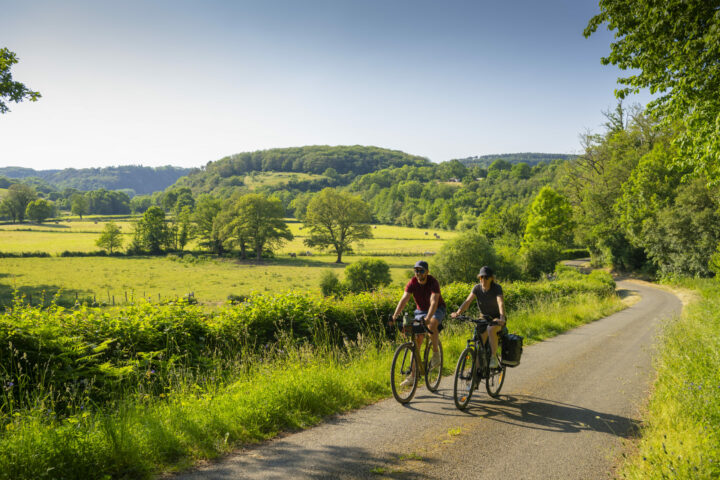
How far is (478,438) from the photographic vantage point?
5070 millimetres

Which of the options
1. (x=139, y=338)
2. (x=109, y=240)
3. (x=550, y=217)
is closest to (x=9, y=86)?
(x=139, y=338)

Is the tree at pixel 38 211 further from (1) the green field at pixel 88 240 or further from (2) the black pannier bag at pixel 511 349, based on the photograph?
(2) the black pannier bag at pixel 511 349

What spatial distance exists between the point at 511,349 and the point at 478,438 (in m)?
1.83

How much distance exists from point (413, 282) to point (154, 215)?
8199cm

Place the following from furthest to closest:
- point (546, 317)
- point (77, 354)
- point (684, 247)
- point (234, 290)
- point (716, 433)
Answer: point (234, 290) < point (684, 247) < point (546, 317) < point (77, 354) < point (716, 433)

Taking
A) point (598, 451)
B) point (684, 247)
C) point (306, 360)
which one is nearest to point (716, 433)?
point (598, 451)

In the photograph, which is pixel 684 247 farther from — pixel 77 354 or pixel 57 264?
pixel 57 264

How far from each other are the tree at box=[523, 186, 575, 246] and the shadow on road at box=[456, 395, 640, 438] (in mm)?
50301

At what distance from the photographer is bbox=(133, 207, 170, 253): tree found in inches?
2928

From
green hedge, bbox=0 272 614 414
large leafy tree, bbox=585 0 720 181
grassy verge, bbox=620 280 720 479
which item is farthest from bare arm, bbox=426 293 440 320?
large leafy tree, bbox=585 0 720 181

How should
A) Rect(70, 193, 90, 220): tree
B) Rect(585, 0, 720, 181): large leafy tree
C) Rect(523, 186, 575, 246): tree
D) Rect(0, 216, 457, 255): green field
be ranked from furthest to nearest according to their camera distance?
Rect(70, 193, 90, 220): tree → Rect(0, 216, 457, 255): green field → Rect(523, 186, 575, 246): tree → Rect(585, 0, 720, 181): large leafy tree

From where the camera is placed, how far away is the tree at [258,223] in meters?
72.4

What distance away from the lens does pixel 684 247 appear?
36.3 m

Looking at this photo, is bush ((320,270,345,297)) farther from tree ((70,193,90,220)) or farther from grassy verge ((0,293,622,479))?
tree ((70,193,90,220))
